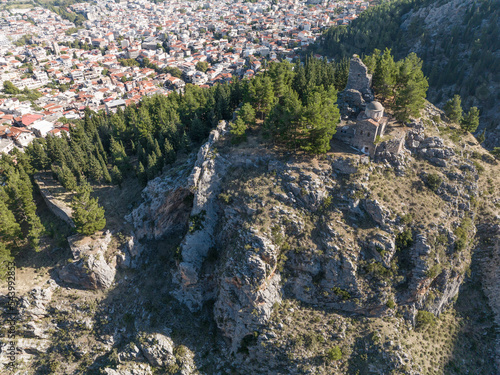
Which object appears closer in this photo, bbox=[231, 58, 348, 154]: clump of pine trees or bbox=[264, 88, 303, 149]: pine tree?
bbox=[231, 58, 348, 154]: clump of pine trees

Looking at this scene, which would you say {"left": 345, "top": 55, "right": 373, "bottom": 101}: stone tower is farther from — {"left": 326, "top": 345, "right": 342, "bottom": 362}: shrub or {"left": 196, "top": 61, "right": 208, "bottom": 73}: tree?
{"left": 196, "top": 61, "right": 208, "bottom": 73}: tree

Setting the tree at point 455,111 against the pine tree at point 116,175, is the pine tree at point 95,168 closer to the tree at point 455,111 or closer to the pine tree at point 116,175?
the pine tree at point 116,175

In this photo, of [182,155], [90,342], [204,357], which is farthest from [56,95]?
[204,357]

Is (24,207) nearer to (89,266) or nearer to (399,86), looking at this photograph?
(89,266)

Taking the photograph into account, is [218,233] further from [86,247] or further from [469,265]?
[469,265]

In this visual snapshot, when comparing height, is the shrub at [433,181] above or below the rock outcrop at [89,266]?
above

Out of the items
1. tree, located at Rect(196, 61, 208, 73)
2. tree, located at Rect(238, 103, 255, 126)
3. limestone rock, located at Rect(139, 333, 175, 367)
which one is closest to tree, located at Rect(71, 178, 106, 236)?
limestone rock, located at Rect(139, 333, 175, 367)

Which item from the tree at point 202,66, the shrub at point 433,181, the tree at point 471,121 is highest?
the tree at point 471,121

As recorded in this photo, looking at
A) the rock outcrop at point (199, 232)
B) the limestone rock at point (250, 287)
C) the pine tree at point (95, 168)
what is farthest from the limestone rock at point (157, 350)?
the pine tree at point (95, 168)
